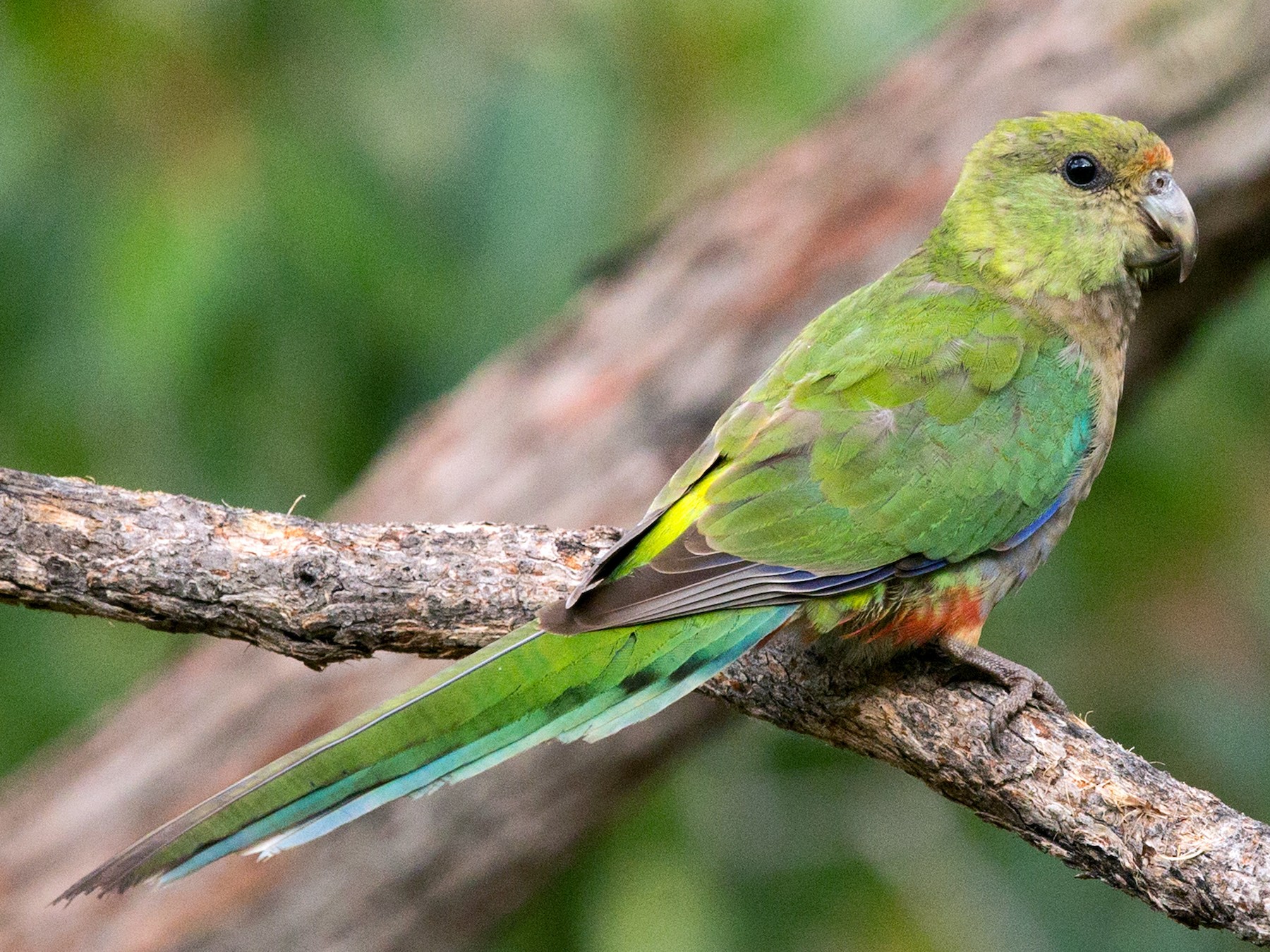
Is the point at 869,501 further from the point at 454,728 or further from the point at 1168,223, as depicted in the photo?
the point at 1168,223

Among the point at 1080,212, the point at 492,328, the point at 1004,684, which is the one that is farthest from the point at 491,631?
the point at 492,328

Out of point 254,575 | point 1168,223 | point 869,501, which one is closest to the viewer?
point 254,575

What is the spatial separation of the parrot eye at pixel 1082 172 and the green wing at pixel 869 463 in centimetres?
46

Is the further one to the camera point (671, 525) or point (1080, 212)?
point (1080, 212)

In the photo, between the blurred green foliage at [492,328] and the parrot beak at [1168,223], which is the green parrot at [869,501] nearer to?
the parrot beak at [1168,223]

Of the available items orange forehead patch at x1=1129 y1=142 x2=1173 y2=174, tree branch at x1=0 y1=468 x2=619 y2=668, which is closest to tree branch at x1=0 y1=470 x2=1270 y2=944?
tree branch at x1=0 y1=468 x2=619 y2=668

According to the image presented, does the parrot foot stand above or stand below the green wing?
below

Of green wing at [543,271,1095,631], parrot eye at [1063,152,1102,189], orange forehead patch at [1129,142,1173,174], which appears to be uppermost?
parrot eye at [1063,152,1102,189]

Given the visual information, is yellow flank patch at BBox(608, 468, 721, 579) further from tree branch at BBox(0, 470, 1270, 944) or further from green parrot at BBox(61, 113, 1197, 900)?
tree branch at BBox(0, 470, 1270, 944)

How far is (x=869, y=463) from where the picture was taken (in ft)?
11.5

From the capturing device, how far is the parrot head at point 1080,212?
13.1ft

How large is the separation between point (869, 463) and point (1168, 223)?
4.19ft

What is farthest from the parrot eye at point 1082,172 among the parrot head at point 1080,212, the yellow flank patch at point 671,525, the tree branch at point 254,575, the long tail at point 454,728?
the tree branch at point 254,575

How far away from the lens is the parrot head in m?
4.00
